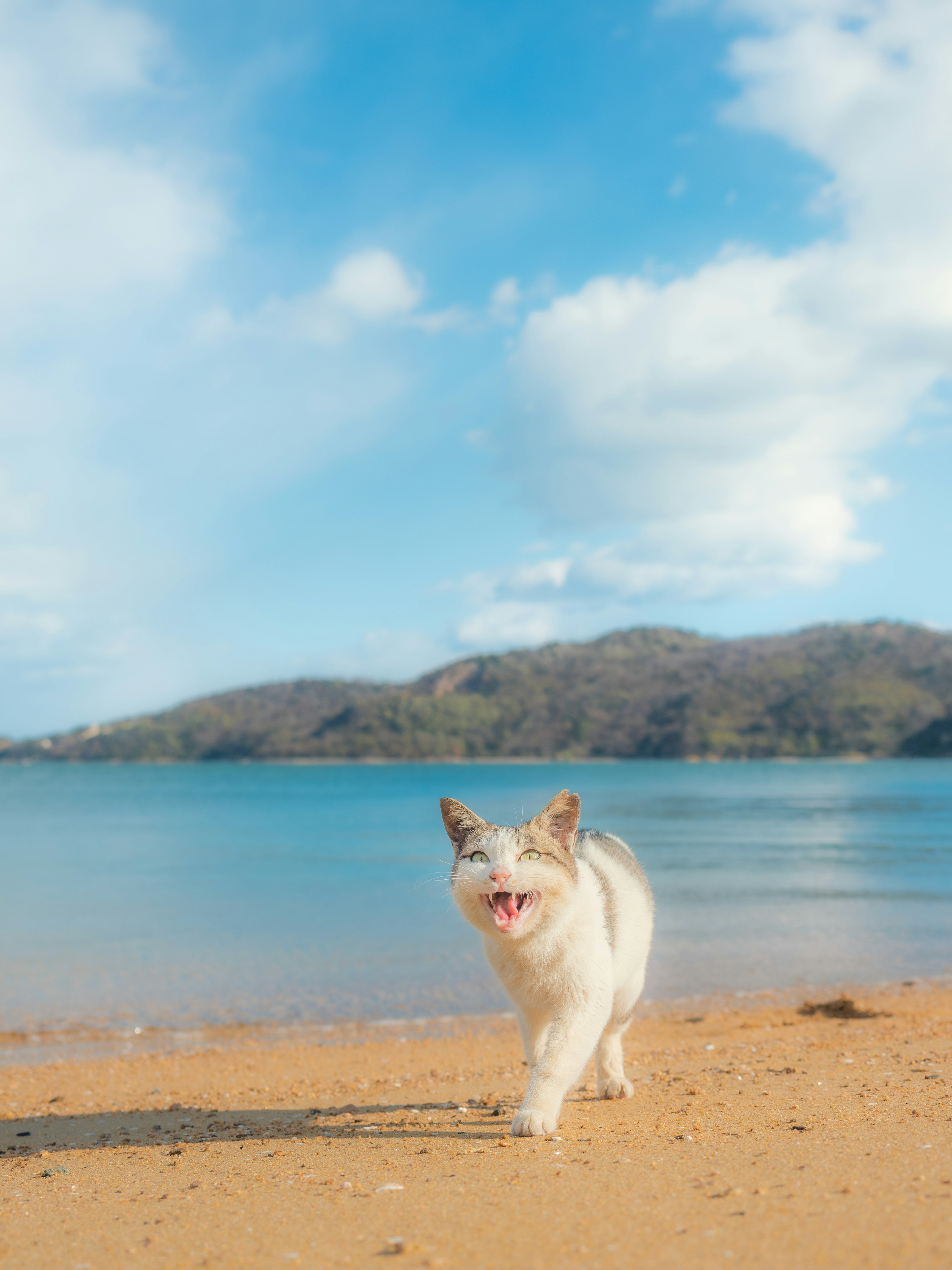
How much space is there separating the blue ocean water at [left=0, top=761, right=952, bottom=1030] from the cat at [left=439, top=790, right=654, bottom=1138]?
657mm

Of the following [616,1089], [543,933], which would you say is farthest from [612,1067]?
[543,933]

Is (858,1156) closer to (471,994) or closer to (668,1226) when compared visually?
(668,1226)

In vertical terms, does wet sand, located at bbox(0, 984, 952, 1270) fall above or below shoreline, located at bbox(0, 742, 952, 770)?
above

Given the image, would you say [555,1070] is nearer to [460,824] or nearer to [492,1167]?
[492,1167]

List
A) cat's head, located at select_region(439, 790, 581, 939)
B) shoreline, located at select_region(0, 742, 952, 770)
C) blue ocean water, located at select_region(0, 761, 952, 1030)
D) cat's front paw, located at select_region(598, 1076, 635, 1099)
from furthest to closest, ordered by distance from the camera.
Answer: shoreline, located at select_region(0, 742, 952, 770) → blue ocean water, located at select_region(0, 761, 952, 1030) → cat's front paw, located at select_region(598, 1076, 635, 1099) → cat's head, located at select_region(439, 790, 581, 939)

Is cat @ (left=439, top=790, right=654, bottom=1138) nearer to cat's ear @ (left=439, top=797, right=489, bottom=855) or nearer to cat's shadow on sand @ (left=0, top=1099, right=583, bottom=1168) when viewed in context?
cat's ear @ (left=439, top=797, right=489, bottom=855)

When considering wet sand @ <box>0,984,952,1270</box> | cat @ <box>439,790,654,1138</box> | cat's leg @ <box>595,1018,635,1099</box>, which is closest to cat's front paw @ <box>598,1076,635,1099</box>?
cat's leg @ <box>595,1018,635,1099</box>

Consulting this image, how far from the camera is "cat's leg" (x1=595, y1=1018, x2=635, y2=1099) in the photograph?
20.3 ft

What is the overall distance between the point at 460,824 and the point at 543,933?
0.78 metres

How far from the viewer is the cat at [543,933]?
4.94m

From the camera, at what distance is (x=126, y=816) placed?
57031 mm

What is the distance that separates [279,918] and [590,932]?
1503 centimetres

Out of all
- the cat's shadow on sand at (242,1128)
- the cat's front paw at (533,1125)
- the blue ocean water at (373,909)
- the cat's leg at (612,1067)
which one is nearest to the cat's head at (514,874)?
the blue ocean water at (373,909)

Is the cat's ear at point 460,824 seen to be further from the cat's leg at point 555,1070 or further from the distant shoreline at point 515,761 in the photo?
the distant shoreline at point 515,761
